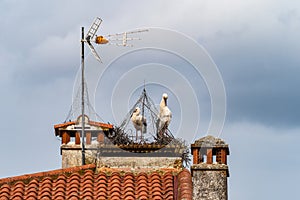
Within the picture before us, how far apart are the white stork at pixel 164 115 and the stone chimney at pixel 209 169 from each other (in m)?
1.65

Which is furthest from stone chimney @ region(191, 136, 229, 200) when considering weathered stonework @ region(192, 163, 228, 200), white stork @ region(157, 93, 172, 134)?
white stork @ region(157, 93, 172, 134)

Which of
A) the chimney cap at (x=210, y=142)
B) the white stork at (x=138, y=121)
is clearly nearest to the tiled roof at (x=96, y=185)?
the white stork at (x=138, y=121)

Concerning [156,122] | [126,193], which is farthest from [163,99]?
[126,193]

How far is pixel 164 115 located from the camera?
29094 mm

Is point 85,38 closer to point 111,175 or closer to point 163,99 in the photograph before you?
point 163,99

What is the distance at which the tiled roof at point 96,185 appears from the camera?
990 inches

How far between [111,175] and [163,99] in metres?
3.58

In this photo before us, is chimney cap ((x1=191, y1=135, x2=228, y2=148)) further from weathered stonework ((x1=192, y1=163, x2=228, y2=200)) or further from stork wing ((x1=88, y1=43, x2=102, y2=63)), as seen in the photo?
stork wing ((x1=88, y1=43, x2=102, y2=63))

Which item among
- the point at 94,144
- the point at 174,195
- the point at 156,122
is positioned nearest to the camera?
the point at 174,195

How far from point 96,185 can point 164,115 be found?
151 inches

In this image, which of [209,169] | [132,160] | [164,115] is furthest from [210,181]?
[132,160]

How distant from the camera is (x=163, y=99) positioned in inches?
1163

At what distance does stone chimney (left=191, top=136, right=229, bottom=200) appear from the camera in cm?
3001

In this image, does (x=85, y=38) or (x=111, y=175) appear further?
(x=85, y=38)
